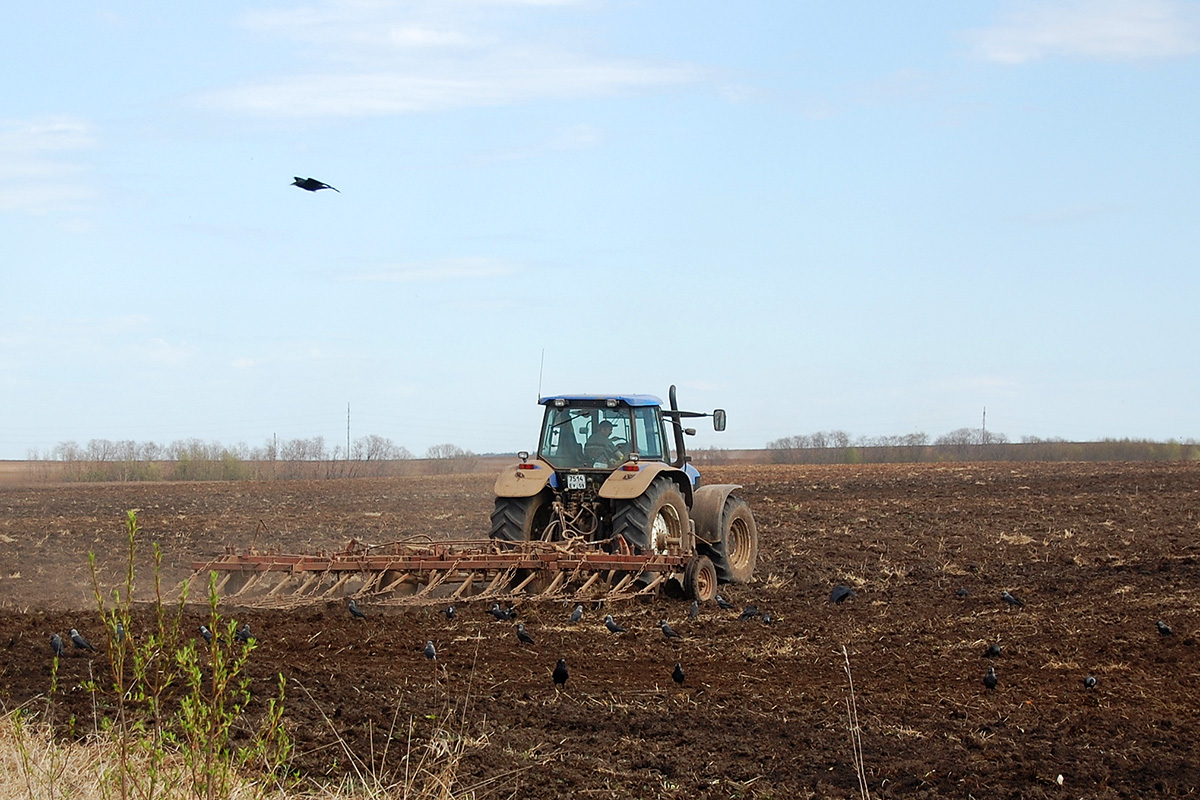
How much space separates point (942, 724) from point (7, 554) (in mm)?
13879

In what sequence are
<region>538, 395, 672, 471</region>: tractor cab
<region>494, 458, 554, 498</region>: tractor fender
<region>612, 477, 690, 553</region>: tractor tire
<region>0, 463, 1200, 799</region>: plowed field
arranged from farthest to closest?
<region>538, 395, 672, 471</region>: tractor cab
<region>494, 458, 554, 498</region>: tractor fender
<region>612, 477, 690, 553</region>: tractor tire
<region>0, 463, 1200, 799</region>: plowed field

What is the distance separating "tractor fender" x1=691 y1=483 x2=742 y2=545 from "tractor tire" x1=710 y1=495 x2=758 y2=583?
7 cm

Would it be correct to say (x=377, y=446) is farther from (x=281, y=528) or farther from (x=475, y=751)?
(x=475, y=751)

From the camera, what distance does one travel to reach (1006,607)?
10.4 m

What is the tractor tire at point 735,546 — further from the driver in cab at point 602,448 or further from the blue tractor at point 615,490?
the driver in cab at point 602,448

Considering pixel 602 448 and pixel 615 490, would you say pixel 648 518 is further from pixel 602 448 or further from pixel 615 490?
pixel 602 448

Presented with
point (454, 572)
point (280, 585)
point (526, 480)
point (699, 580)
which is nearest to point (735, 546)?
point (699, 580)

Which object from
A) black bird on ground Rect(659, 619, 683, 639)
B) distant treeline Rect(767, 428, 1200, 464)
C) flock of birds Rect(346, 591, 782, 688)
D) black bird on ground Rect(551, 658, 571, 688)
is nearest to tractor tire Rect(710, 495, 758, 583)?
flock of birds Rect(346, 591, 782, 688)

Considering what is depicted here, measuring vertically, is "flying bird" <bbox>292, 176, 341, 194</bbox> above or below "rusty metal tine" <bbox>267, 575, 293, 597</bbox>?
above

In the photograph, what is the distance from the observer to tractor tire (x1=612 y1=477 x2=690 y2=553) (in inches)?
446

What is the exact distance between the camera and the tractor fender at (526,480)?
11.7 metres

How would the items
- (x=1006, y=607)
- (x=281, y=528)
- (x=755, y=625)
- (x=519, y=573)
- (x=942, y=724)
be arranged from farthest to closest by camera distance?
1. (x=281, y=528)
2. (x=519, y=573)
3. (x=1006, y=607)
4. (x=755, y=625)
5. (x=942, y=724)

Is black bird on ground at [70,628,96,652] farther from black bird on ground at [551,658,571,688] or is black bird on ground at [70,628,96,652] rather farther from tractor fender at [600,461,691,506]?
tractor fender at [600,461,691,506]

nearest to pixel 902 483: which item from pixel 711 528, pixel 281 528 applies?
pixel 281 528
